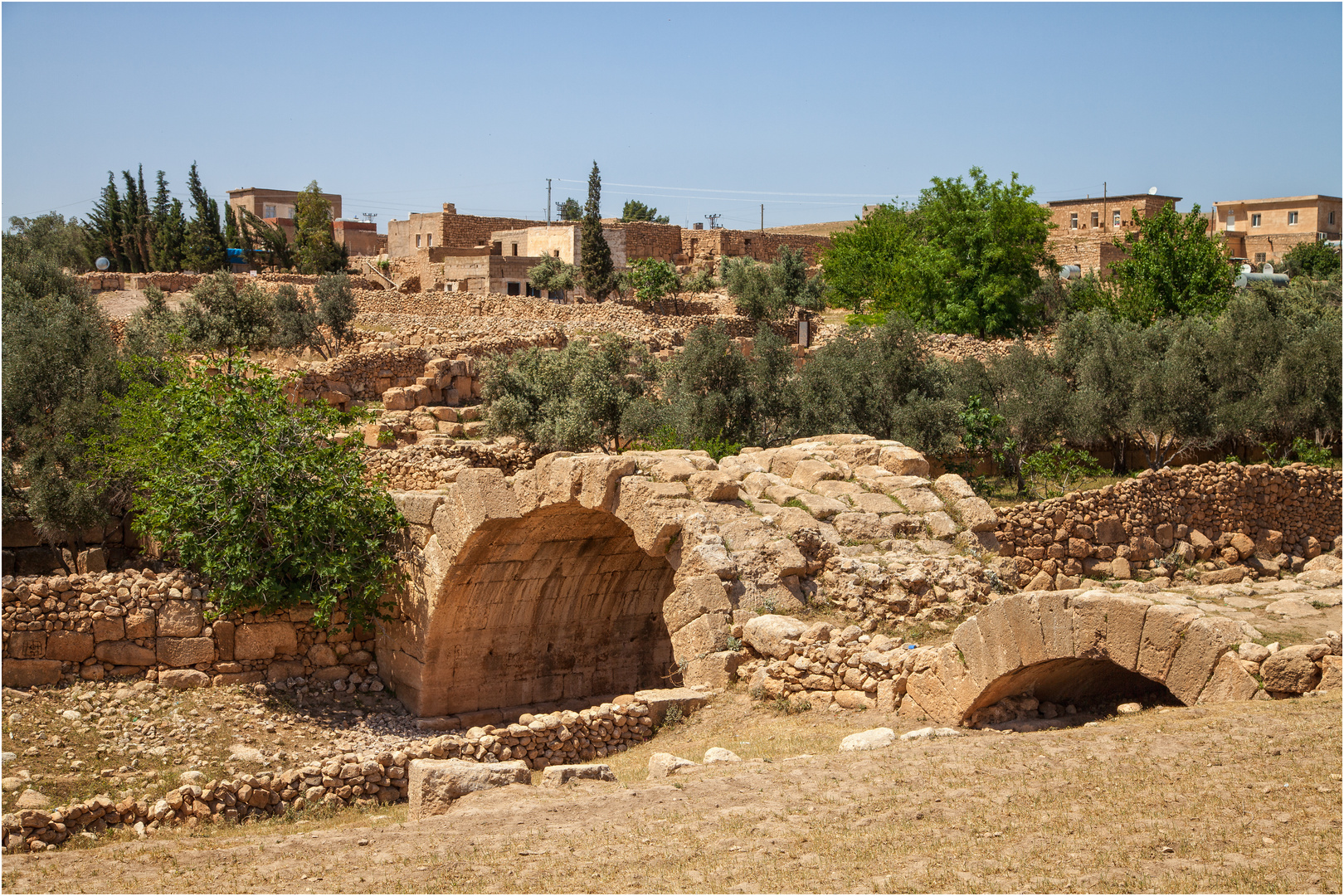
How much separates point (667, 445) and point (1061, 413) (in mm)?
7429

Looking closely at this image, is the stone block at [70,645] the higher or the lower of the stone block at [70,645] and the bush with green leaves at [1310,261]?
the lower

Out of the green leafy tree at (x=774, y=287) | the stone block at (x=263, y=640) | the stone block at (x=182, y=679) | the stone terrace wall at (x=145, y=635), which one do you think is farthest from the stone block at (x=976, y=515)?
the green leafy tree at (x=774, y=287)

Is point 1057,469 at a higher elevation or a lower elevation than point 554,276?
lower

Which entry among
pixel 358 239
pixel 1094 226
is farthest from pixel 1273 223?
pixel 358 239

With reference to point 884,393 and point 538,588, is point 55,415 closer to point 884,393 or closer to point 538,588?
point 538,588

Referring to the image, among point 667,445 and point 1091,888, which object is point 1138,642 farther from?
point 667,445

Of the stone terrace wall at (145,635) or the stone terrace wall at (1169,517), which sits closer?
the stone terrace wall at (145,635)

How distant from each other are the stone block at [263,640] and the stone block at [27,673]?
5.74ft

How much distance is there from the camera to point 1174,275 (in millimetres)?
32250

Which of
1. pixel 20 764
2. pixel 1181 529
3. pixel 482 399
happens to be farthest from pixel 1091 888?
pixel 482 399

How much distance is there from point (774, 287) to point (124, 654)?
87.0 ft

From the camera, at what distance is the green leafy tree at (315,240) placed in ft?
146

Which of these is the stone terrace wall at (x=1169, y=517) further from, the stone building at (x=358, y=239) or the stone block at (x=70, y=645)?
the stone building at (x=358, y=239)

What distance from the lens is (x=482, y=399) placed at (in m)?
23.7
